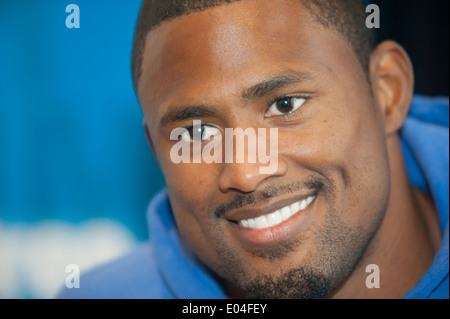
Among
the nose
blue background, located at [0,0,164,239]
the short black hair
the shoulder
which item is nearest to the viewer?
the nose

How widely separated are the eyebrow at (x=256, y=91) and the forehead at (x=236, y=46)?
14mm

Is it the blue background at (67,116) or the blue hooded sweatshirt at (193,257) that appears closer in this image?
the blue hooded sweatshirt at (193,257)

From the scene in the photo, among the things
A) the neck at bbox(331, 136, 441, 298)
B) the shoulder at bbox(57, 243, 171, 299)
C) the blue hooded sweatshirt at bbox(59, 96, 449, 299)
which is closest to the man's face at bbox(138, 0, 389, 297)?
the neck at bbox(331, 136, 441, 298)

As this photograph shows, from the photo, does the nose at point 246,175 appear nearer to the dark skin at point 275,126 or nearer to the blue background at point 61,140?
the dark skin at point 275,126

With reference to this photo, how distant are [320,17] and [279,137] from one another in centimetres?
31

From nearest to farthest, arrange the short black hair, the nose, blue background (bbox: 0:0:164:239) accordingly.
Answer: the nose → the short black hair → blue background (bbox: 0:0:164:239)

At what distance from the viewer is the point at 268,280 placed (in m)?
1.18

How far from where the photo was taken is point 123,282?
167 centimetres

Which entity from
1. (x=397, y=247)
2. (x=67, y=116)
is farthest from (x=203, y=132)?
(x=67, y=116)

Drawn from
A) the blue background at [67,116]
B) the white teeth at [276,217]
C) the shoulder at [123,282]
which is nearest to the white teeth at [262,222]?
the white teeth at [276,217]

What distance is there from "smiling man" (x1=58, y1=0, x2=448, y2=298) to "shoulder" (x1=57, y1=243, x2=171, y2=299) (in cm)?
41

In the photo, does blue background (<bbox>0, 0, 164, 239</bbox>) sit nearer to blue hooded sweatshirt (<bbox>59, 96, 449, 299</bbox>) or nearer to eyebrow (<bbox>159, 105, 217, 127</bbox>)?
blue hooded sweatshirt (<bbox>59, 96, 449, 299</bbox>)

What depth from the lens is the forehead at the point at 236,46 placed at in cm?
114

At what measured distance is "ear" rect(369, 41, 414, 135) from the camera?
1.40 metres
